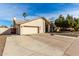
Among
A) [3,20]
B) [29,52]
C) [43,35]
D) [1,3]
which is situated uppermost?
[1,3]

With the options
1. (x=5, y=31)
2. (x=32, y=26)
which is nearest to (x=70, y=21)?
(x=32, y=26)

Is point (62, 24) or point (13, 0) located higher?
point (13, 0)

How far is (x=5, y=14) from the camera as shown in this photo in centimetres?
529

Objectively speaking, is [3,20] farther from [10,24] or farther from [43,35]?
[43,35]

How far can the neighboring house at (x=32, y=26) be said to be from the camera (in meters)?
5.45

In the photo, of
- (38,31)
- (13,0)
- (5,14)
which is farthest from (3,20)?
(38,31)

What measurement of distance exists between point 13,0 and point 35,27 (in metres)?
0.81

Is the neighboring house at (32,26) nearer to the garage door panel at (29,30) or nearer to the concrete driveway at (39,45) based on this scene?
the garage door panel at (29,30)

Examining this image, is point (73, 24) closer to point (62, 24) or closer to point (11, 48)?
point (62, 24)

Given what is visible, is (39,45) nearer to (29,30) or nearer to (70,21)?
(29,30)

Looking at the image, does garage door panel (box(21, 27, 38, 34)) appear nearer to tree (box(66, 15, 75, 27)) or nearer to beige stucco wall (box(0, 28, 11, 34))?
beige stucco wall (box(0, 28, 11, 34))

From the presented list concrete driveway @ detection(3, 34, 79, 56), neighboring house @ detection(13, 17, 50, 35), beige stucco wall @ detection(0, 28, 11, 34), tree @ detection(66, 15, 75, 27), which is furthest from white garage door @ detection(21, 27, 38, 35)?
tree @ detection(66, 15, 75, 27)

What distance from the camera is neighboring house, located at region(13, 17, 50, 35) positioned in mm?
5445

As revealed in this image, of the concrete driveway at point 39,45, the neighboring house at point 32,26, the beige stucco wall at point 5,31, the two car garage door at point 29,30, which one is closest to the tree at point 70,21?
the concrete driveway at point 39,45
